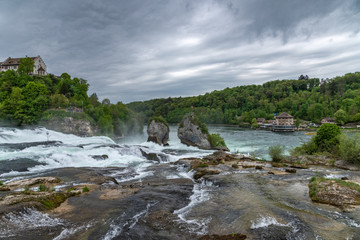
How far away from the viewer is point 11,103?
5597 cm

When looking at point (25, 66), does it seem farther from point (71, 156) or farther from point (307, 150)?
point (307, 150)

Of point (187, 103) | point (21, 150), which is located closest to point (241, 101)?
point (187, 103)

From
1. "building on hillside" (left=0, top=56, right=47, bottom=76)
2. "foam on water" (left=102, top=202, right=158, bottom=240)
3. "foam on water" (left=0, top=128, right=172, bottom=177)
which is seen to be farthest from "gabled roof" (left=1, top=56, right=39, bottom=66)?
"foam on water" (left=102, top=202, right=158, bottom=240)

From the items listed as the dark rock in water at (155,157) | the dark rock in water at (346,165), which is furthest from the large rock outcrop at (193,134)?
the dark rock in water at (346,165)

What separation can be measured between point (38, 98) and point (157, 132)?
34274 millimetres

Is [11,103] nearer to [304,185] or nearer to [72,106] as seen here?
[72,106]

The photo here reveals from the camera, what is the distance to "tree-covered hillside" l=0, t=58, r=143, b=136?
55812mm

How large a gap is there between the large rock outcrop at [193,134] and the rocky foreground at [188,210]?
35972 mm

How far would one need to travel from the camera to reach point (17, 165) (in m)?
26.6

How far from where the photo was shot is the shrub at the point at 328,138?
3838cm

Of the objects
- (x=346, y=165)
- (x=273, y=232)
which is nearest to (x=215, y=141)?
(x=346, y=165)

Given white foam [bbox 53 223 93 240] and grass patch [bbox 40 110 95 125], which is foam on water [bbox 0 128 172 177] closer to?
grass patch [bbox 40 110 95 125]

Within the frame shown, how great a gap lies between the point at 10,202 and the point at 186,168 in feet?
65.5

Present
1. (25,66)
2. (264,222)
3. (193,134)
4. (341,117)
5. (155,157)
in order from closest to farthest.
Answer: (264,222) < (155,157) < (193,134) < (25,66) < (341,117)
